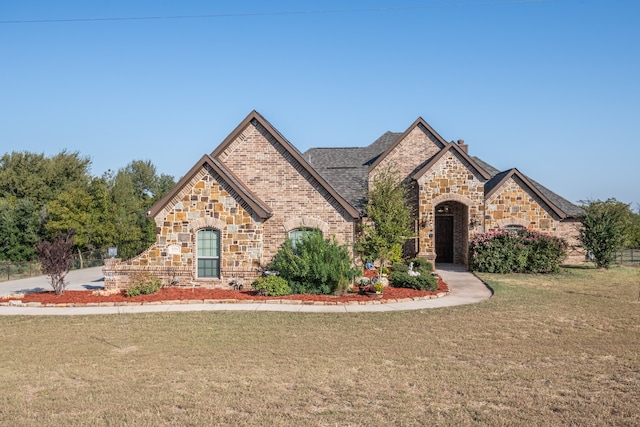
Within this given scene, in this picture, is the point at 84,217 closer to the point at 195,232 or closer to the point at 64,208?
the point at 64,208

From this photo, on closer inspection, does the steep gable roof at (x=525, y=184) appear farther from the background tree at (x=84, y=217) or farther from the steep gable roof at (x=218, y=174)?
the background tree at (x=84, y=217)

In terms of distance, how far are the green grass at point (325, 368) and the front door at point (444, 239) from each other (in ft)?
53.1

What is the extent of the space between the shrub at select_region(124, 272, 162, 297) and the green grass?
3.14 m

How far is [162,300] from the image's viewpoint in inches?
627

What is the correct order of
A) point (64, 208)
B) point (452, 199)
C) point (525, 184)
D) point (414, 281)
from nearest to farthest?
1. point (414, 281)
2. point (452, 199)
3. point (525, 184)
4. point (64, 208)

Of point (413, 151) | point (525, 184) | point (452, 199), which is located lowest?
point (452, 199)

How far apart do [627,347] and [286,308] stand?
28.2 ft

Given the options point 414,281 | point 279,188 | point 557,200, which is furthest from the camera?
point 557,200

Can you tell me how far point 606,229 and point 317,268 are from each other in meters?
18.5

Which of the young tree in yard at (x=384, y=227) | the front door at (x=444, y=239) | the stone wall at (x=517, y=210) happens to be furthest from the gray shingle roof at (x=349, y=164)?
the stone wall at (x=517, y=210)

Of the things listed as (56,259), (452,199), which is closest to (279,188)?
(56,259)

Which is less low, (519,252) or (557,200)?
(557,200)

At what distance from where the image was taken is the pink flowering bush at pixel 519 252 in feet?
79.5

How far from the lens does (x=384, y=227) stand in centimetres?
2036
